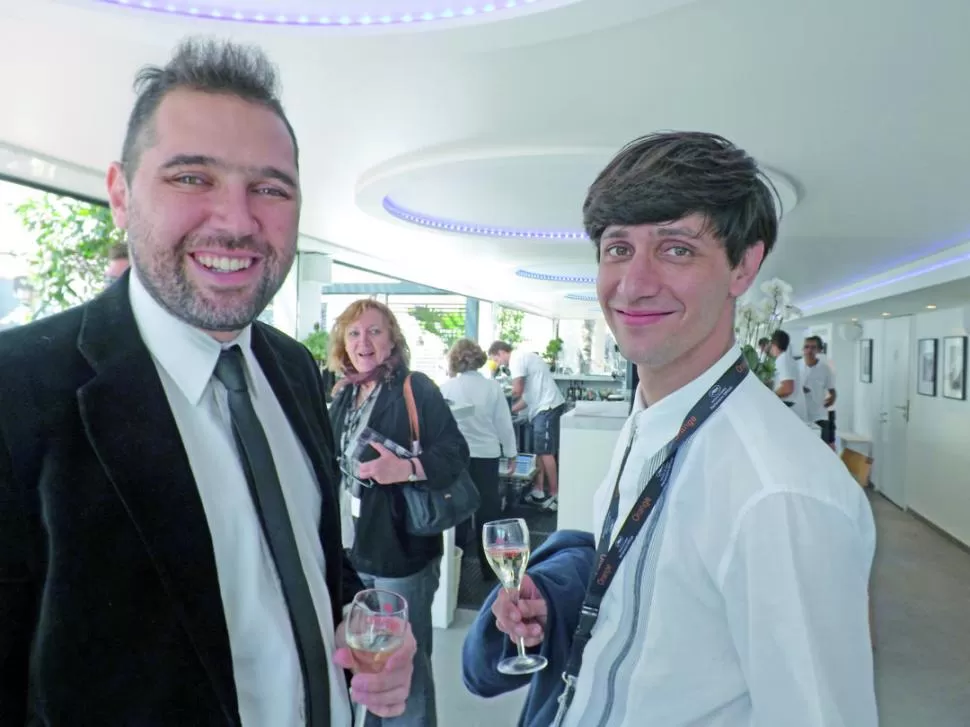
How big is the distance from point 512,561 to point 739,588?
0.58m

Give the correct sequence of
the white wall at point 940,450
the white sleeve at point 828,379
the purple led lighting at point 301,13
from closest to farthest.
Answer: the purple led lighting at point 301,13 < the white wall at point 940,450 < the white sleeve at point 828,379

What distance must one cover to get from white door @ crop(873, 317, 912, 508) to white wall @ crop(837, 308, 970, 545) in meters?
0.22

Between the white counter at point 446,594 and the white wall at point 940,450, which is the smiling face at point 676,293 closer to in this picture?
the white counter at point 446,594

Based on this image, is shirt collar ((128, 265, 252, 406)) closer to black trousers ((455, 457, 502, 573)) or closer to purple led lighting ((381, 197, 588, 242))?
black trousers ((455, 457, 502, 573))

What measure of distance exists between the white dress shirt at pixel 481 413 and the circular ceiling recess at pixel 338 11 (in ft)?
10.6

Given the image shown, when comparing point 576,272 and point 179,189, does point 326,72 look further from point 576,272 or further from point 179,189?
point 576,272

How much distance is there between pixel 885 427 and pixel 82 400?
421 inches

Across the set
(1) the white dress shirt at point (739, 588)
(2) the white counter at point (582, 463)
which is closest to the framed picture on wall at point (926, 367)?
(2) the white counter at point (582, 463)

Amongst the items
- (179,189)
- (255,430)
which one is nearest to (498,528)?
(255,430)

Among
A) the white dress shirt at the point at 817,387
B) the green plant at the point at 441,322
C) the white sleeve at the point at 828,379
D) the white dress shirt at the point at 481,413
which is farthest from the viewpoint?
the green plant at the point at 441,322

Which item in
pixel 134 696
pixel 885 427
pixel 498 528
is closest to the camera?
pixel 134 696

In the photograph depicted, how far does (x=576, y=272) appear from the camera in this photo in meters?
11.0

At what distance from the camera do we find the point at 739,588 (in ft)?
2.91

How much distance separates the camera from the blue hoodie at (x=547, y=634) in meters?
1.24
